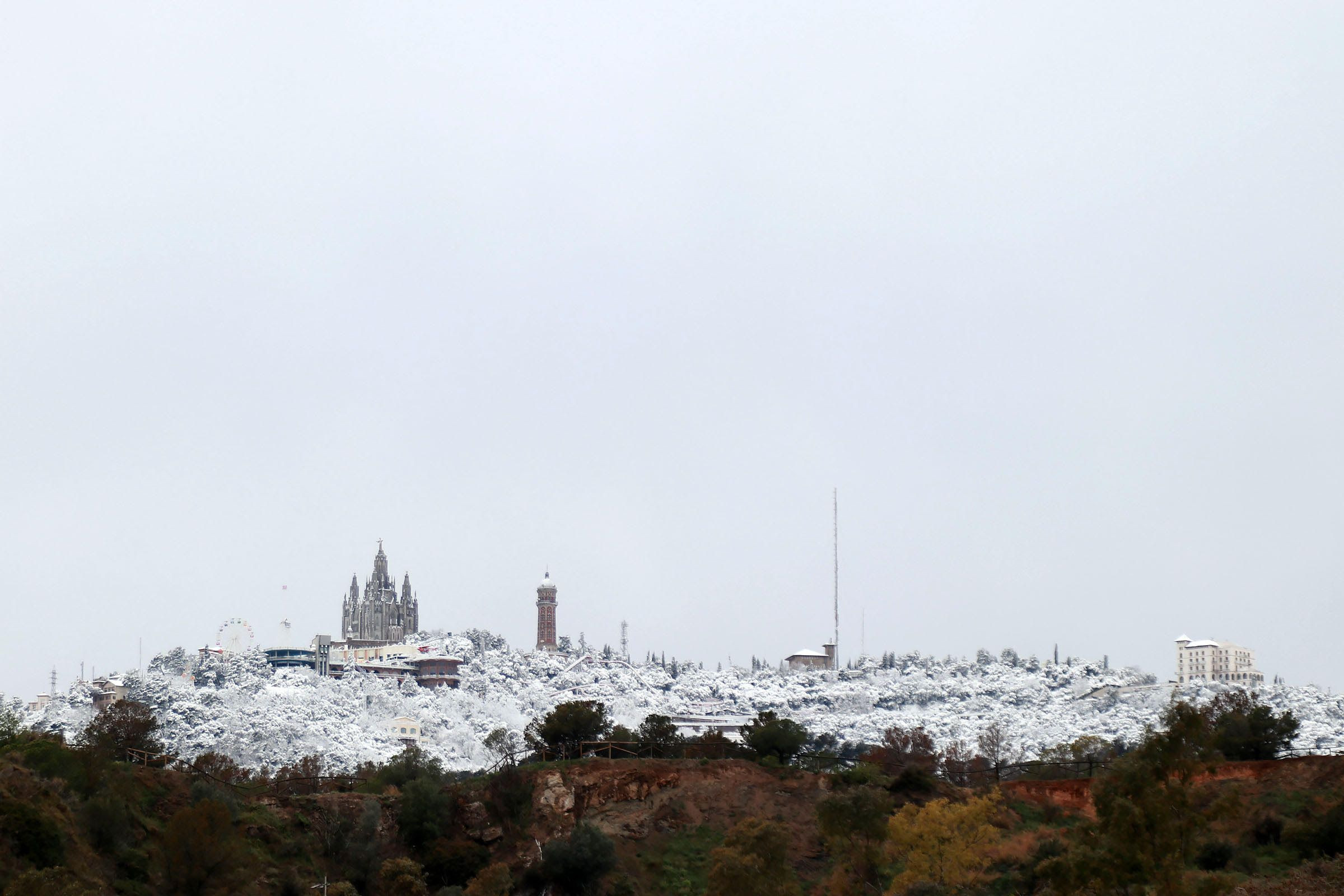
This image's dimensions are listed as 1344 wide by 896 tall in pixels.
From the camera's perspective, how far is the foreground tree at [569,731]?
55.8 metres

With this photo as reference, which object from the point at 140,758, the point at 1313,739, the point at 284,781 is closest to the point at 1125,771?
the point at 284,781

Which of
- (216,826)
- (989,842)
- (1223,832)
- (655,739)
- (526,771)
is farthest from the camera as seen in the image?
(655,739)

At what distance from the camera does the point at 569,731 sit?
56625 millimetres

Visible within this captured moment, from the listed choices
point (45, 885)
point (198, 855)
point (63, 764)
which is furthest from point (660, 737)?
point (45, 885)

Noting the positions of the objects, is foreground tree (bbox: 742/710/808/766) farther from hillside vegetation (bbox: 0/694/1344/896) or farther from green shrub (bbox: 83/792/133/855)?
green shrub (bbox: 83/792/133/855)

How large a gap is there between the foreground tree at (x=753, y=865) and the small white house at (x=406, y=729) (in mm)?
158103

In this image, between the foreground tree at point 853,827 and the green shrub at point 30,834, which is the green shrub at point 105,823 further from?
the foreground tree at point 853,827

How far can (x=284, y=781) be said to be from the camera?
4972 cm

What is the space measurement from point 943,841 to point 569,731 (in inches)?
833

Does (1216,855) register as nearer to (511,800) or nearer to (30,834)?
(511,800)

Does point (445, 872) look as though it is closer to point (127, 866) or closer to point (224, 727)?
point (127, 866)

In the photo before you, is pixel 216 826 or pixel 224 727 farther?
pixel 224 727

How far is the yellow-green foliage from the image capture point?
3888cm

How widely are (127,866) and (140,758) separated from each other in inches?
618
